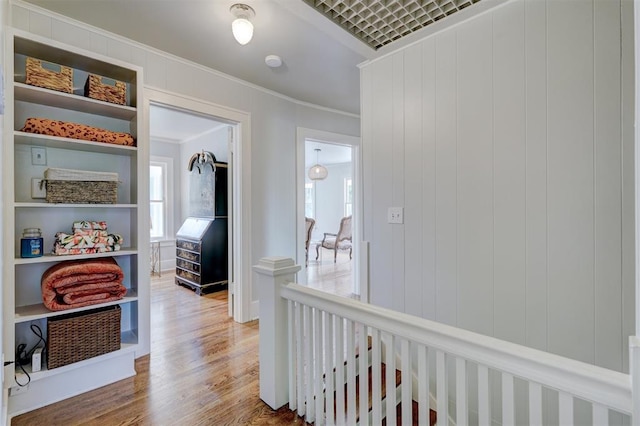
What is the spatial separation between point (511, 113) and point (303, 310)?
154cm

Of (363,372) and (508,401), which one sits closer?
(508,401)

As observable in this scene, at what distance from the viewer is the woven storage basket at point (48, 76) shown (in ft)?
5.89

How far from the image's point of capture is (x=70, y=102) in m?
2.00

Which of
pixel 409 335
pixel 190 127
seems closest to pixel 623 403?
pixel 409 335

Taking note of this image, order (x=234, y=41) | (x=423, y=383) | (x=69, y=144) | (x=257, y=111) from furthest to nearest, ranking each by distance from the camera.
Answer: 1. (x=257, y=111)
2. (x=234, y=41)
3. (x=69, y=144)
4. (x=423, y=383)

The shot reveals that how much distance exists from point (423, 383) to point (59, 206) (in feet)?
7.37

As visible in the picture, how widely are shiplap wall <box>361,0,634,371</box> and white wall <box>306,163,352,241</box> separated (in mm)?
6291

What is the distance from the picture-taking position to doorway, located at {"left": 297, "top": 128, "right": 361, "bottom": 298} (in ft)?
12.1

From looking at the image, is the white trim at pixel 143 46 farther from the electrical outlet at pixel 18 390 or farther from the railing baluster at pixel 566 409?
the railing baluster at pixel 566 409

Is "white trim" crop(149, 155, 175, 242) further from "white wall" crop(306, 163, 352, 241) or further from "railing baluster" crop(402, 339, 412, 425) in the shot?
"railing baluster" crop(402, 339, 412, 425)

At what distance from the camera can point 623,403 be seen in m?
0.74

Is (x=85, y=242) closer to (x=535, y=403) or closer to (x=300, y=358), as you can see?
(x=300, y=358)

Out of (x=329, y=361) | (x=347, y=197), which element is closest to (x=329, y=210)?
(x=347, y=197)

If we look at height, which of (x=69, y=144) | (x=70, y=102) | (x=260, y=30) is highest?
(x=260, y=30)
